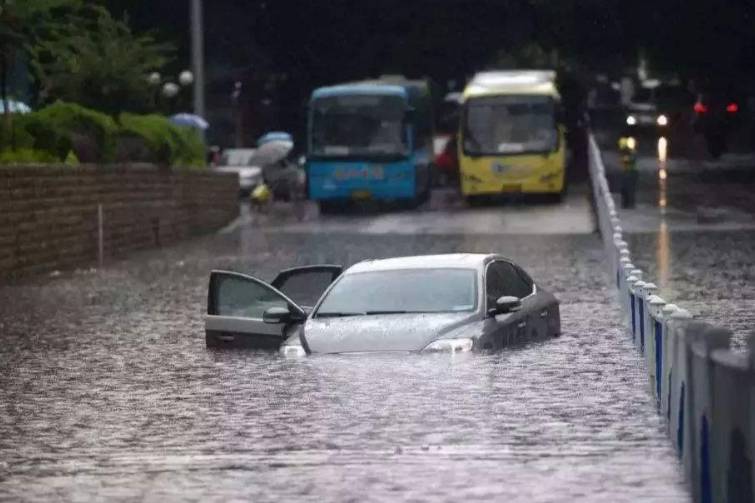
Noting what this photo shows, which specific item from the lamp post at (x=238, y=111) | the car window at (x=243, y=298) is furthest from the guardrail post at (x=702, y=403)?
the lamp post at (x=238, y=111)

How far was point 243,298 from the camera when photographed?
19.7 metres

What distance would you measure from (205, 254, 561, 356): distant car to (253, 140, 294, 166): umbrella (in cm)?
3382

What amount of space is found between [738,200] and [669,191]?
11.2 ft

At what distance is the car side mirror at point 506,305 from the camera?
17984mm

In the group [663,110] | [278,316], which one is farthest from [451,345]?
[663,110]

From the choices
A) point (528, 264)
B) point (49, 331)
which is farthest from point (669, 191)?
point (49, 331)

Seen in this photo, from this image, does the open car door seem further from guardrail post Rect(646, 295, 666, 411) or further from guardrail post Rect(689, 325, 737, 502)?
guardrail post Rect(689, 325, 737, 502)

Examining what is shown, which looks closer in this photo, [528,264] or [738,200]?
[528,264]

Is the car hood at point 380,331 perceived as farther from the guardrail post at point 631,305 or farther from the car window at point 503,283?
the guardrail post at point 631,305

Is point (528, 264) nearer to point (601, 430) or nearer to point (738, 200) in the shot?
point (738, 200)

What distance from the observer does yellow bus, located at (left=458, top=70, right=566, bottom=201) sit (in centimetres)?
5012

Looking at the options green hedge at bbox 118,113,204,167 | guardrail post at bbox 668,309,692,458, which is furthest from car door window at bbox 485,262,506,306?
green hedge at bbox 118,113,204,167

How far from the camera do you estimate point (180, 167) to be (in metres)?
43.9

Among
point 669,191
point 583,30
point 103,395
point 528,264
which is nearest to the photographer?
point 103,395
